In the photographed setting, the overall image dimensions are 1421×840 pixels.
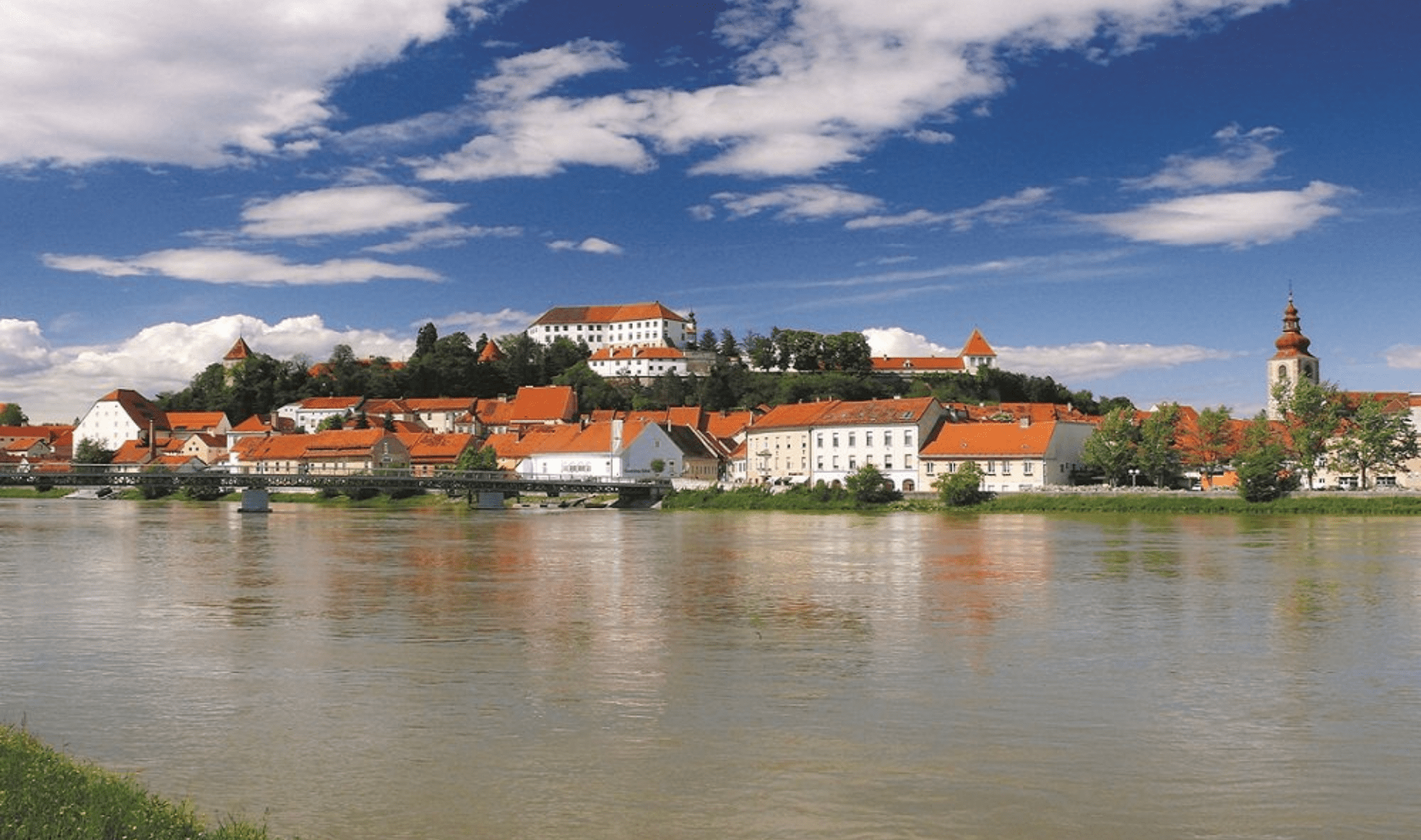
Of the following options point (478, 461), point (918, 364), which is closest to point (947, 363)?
point (918, 364)

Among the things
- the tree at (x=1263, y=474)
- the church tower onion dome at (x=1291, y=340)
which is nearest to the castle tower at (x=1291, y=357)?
the church tower onion dome at (x=1291, y=340)

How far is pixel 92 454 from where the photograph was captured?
5044 inches

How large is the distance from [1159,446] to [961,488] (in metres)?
12.8

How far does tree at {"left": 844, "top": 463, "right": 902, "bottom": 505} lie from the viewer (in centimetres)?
7300

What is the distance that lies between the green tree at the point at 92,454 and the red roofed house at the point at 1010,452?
86089mm

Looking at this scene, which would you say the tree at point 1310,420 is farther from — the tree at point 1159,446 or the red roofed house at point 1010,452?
the red roofed house at point 1010,452

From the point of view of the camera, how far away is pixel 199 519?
65250 millimetres

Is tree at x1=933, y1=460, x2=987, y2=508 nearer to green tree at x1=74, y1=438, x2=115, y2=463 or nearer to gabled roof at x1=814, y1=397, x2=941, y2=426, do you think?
gabled roof at x1=814, y1=397, x2=941, y2=426

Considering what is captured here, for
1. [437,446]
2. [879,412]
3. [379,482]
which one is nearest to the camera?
[379,482]

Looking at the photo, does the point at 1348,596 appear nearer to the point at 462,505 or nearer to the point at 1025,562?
the point at 1025,562

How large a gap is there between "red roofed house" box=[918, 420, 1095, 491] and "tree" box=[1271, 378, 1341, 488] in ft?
37.9

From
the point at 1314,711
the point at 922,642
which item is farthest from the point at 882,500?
the point at 1314,711

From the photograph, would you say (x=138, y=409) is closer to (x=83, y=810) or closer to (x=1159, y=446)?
(x=1159, y=446)

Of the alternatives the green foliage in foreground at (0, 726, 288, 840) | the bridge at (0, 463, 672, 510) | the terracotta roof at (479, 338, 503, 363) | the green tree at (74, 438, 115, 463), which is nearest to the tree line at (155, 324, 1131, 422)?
the terracotta roof at (479, 338, 503, 363)
